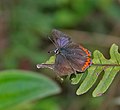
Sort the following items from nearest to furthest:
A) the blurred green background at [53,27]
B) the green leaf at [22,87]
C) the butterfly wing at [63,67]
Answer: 1. the butterfly wing at [63,67]
2. the green leaf at [22,87]
3. the blurred green background at [53,27]

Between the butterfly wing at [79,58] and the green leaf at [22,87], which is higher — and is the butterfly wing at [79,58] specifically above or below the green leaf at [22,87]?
above

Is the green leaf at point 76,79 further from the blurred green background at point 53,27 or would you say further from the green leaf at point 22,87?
the blurred green background at point 53,27

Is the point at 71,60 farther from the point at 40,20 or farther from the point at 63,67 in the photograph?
the point at 40,20

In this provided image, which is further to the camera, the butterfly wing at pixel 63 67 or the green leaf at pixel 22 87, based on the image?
the green leaf at pixel 22 87

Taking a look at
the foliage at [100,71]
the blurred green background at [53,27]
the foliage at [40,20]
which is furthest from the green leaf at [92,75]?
the foliage at [40,20]

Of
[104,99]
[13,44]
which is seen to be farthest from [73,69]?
[13,44]

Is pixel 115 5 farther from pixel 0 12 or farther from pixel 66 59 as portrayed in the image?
pixel 66 59

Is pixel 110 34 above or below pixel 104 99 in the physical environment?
above

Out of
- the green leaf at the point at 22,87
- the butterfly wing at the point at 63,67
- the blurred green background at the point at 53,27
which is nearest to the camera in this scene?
the butterfly wing at the point at 63,67
